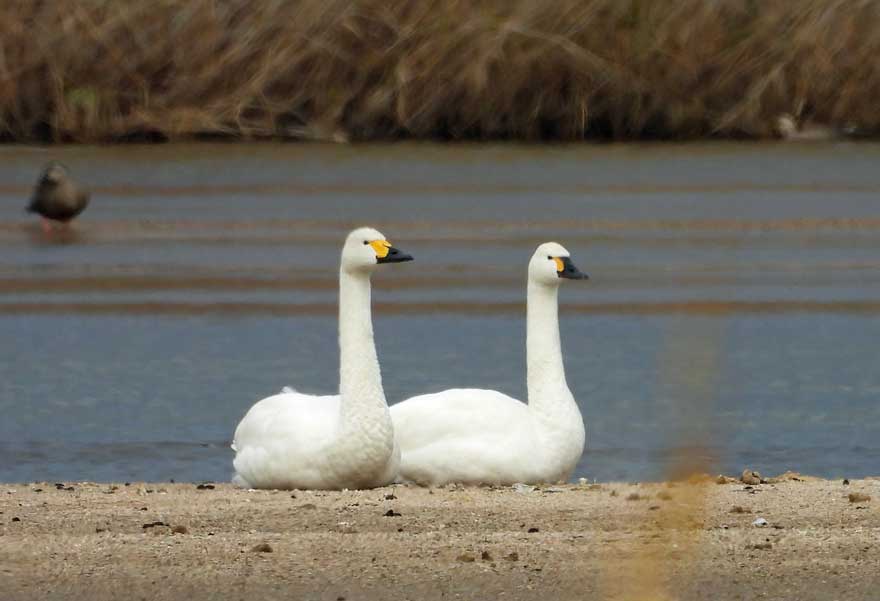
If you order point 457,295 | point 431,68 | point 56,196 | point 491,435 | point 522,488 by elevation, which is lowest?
point 522,488

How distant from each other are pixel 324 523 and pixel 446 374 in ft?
17.5

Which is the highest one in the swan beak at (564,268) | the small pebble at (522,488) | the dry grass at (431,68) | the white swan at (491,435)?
the dry grass at (431,68)

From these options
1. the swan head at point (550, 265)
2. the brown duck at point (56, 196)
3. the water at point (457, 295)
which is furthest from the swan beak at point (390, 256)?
the brown duck at point (56, 196)

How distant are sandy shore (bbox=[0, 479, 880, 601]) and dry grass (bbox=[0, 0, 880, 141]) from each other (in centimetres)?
2022

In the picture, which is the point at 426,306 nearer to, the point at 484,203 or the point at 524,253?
the point at 524,253

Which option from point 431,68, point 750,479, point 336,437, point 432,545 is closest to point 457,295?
point 750,479

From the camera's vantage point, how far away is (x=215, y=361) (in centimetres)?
1349

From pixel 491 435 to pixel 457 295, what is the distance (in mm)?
7903

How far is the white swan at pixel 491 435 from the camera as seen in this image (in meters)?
8.68

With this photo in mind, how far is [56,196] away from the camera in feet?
73.6

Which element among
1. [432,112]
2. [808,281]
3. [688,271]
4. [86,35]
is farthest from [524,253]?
[86,35]

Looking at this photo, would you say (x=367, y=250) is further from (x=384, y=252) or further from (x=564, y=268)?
(x=564, y=268)

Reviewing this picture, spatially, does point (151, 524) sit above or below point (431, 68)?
below

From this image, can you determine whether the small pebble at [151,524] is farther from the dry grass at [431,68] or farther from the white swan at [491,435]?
the dry grass at [431,68]
